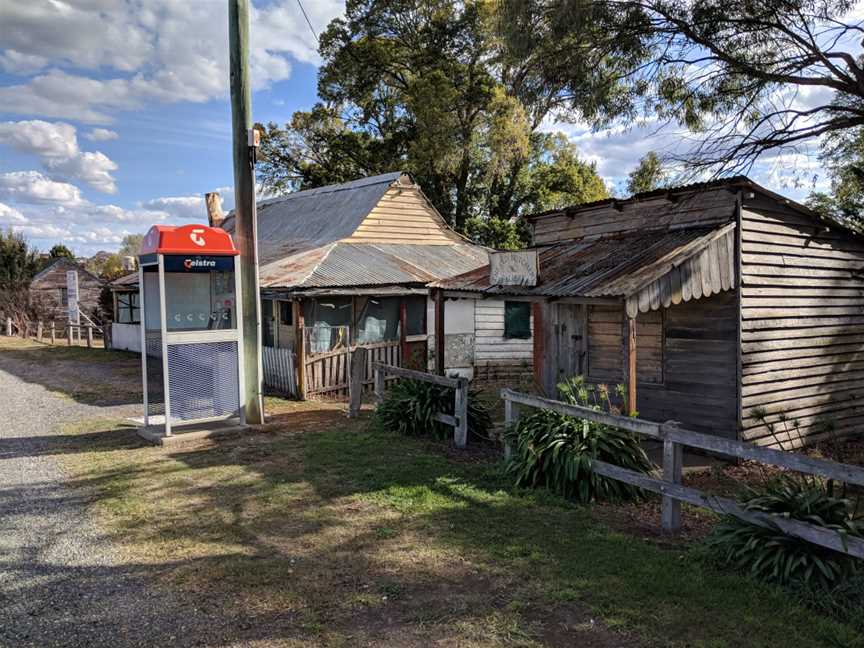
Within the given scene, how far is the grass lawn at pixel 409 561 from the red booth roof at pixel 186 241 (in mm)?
2966

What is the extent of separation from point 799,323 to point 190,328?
9.84 metres

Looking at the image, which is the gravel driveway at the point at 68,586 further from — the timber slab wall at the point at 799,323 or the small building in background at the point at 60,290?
the small building in background at the point at 60,290

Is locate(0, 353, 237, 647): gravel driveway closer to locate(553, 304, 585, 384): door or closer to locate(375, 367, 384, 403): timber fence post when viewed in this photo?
locate(375, 367, 384, 403): timber fence post

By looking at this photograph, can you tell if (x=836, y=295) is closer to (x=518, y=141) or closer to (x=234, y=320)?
(x=234, y=320)

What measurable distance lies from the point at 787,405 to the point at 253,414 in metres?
8.54

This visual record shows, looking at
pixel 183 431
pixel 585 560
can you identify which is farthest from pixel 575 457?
pixel 183 431

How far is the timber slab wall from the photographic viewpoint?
9.85 meters

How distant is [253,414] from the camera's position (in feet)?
33.7

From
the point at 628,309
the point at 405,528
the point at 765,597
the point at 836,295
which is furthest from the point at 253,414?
the point at 836,295

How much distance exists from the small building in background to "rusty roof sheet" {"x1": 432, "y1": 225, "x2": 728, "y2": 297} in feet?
98.7

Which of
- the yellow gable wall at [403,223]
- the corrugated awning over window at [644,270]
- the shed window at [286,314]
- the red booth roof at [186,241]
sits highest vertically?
the yellow gable wall at [403,223]

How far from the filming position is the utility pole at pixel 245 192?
1001 centimetres

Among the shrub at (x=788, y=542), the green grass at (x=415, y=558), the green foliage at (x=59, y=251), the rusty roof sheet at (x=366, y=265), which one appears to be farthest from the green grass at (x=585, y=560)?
the green foliage at (x=59, y=251)

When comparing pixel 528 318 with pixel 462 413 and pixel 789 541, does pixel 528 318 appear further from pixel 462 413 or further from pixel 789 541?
pixel 789 541
